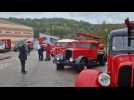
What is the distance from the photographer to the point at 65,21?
5.70m

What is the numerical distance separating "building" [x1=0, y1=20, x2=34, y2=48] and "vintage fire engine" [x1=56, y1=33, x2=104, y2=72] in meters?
0.58

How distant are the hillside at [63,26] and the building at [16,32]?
0.28 ft

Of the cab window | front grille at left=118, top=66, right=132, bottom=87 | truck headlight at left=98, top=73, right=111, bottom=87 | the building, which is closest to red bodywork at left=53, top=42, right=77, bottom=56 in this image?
the cab window

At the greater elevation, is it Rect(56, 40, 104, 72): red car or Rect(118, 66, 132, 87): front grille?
Rect(56, 40, 104, 72): red car

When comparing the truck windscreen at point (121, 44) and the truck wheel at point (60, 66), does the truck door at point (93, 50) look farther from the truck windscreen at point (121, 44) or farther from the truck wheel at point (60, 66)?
the truck wheel at point (60, 66)

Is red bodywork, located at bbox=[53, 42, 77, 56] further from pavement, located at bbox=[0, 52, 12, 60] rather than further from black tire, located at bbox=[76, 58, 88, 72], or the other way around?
pavement, located at bbox=[0, 52, 12, 60]

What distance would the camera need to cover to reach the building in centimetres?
581

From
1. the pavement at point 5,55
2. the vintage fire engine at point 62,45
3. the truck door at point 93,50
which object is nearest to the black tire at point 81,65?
the truck door at point 93,50

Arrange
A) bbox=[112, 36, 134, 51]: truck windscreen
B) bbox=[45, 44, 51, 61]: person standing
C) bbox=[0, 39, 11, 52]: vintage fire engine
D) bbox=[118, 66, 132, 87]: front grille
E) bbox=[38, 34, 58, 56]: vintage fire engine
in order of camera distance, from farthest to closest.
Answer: bbox=[45, 44, 51, 61]: person standing → bbox=[38, 34, 58, 56]: vintage fire engine → bbox=[0, 39, 11, 52]: vintage fire engine → bbox=[112, 36, 134, 51]: truck windscreen → bbox=[118, 66, 132, 87]: front grille

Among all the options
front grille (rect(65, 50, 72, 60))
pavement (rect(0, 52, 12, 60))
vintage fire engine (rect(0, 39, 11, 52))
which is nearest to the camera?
vintage fire engine (rect(0, 39, 11, 52))

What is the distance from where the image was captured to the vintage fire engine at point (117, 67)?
18.2 feet
